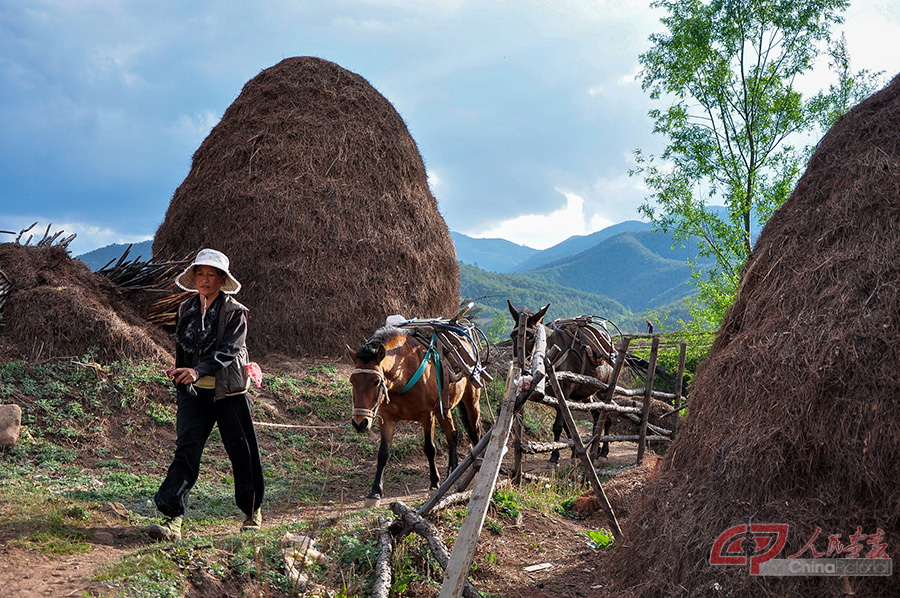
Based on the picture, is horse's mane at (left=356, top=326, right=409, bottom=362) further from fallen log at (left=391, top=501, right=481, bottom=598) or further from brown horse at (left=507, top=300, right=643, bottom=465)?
brown horse at (left=507, top=300, right=643, bottom=465)

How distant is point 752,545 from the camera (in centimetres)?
340

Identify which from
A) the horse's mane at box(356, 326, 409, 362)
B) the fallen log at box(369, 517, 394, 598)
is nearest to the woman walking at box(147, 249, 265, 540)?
the fallen log at box(369, 517, 394, 598)

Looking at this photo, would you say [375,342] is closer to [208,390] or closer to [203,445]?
[208,390]

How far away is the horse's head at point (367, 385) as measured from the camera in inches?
227

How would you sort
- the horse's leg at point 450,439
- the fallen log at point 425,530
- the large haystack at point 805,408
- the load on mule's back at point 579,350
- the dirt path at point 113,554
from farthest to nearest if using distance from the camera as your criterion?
the load on mule's back at point 579,350 < the horse's leg at point 450,439 < the fallen log at point 425,530 < the dirt path at point 113,554 < the large haystack at point 805,408

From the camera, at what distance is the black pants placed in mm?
4516

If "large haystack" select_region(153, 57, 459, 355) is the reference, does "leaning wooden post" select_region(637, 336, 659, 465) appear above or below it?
below

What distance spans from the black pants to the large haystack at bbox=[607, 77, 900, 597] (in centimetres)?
269

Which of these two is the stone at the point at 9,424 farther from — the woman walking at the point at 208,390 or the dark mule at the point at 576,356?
the dark mule at the point at 576,356

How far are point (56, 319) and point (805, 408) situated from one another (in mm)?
8878

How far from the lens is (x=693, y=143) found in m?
14.8

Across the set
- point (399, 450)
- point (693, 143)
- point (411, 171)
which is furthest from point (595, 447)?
point (693, 143)

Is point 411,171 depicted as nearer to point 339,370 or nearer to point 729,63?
point 339,370

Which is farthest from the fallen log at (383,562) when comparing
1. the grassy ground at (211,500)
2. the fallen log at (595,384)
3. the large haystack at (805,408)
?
the fallen log at (595,384)
